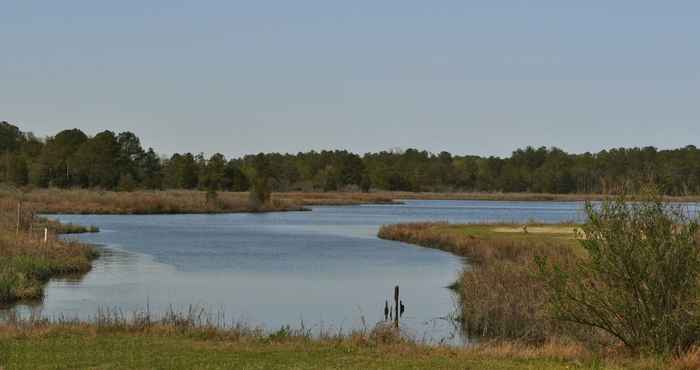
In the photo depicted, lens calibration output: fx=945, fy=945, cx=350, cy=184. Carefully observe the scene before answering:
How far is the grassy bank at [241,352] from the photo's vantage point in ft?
50.2

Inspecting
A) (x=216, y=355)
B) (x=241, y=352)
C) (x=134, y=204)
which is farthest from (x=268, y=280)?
(x=134, y=204)

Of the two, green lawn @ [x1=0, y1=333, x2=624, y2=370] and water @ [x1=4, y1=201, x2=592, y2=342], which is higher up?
green lawn @ [x1=0, y1=333, x2=624, y2=370]

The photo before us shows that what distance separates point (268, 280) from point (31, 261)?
30.1 feet

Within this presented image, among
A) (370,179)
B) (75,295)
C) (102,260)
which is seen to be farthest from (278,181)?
(75,295)

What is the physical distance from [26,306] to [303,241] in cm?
3450

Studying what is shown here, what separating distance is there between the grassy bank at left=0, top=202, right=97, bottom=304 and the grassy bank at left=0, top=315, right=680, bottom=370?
35.4 feet

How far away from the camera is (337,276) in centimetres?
4044

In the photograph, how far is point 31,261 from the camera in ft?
117

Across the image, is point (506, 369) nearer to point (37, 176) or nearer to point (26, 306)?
point (26, 306)

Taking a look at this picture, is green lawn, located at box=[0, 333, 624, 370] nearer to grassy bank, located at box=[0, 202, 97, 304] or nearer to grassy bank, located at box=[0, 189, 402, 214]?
grassy bank, located at box=[0, 202, 97, 304]

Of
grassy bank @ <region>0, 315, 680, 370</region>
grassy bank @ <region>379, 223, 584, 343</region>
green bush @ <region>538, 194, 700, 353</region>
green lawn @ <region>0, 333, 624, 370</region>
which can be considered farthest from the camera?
grassy bank @ <region>379, 223, 584, 343</region>

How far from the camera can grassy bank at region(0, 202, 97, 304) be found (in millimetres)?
29969

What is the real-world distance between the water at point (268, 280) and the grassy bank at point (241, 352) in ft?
9.73

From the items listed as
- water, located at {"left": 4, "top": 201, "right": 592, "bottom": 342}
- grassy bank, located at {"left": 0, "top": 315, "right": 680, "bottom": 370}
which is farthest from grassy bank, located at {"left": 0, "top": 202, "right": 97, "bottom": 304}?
grassy bank, located at {"left": 0, "top": 315, "right": 680, "bottom": 370}
